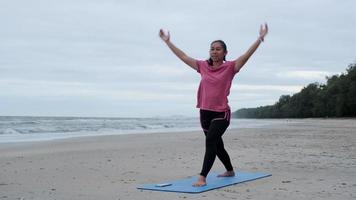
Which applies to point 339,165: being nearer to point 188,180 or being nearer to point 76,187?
point 188,180

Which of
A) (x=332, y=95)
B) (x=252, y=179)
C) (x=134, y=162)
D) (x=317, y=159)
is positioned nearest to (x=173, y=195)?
(x=252, y=179)

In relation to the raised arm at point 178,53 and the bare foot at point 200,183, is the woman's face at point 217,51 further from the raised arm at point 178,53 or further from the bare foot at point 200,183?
the bare foot at point 200,183

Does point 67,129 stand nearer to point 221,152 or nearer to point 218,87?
point 221,152

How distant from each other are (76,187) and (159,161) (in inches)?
139

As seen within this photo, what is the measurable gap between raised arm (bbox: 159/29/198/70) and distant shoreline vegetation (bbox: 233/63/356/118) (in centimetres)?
6585

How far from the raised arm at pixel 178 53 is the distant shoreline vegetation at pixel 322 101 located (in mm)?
65845

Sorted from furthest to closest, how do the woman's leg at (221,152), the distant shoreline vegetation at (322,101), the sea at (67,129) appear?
the distant shoreline vegetation at (322,101), the sea at (67,129), the woman's leg at (221,152)

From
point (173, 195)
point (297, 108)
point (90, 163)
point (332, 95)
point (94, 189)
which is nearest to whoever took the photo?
point (173, 195)

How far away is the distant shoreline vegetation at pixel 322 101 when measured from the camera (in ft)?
232

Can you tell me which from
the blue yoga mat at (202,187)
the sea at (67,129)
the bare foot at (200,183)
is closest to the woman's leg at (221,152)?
the blue yoga mat at (202,187)

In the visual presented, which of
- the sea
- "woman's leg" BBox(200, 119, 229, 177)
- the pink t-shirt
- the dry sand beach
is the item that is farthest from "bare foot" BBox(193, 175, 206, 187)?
A: the sea

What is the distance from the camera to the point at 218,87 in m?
6.34

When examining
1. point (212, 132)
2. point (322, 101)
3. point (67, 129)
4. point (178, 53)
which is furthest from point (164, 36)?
point (322, 101)

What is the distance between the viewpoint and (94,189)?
6.02 metres
